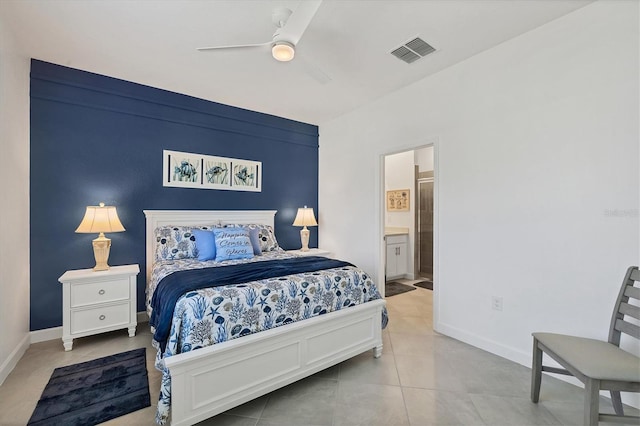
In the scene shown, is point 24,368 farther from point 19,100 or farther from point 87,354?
point 19,100

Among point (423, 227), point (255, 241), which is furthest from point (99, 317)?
point (423, 227)

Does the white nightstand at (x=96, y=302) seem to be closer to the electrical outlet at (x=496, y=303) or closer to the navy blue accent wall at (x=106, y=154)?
the navy blue accent wall at (x=106, y=154)

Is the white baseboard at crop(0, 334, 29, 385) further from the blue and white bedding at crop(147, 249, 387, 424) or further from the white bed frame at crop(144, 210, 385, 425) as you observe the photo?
the white bed frame at crop(144, 210, 385, 425)

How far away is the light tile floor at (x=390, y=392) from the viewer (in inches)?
69.4

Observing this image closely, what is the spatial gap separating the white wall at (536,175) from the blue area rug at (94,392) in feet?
9.17

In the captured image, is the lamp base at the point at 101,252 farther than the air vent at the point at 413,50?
Yes

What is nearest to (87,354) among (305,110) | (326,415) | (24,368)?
(24,368)

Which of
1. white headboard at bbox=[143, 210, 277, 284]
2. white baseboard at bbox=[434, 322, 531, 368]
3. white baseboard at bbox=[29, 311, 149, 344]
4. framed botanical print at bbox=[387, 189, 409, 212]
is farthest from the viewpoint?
framed botanical print at bbox=[387, 189, 409, 212]

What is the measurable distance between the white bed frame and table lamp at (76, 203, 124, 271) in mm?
1894

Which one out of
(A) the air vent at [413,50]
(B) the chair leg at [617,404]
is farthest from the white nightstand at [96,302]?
(B) the chair leg at [617,404]

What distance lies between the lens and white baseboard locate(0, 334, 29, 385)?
2.13 m

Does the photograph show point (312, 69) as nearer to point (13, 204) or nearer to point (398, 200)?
point (13, 204)

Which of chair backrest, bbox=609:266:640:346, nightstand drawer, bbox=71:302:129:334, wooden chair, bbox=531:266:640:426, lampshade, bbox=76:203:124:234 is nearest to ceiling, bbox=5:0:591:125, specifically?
lampshade, bbox=76:203:124:234

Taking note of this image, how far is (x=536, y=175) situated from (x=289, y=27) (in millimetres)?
2222
